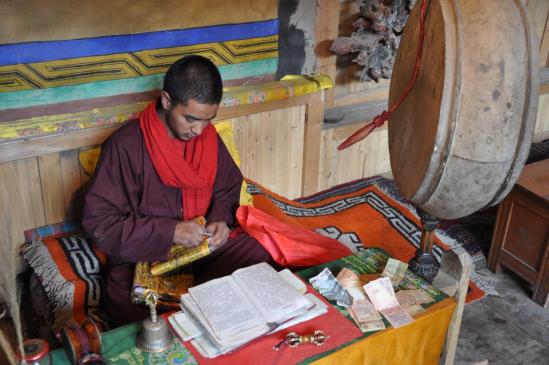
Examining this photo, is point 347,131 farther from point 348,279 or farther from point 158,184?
point 348,279

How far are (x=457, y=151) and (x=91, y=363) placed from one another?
1285 mm

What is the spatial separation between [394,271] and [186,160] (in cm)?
102

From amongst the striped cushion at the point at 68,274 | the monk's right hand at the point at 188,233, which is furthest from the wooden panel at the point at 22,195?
the monk's right hand at the point at 188,233

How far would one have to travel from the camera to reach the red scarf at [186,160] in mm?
2359

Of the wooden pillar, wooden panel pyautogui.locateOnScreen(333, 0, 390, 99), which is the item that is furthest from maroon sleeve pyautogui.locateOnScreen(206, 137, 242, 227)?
wooden panel pyautogui.locateOnScreen(333, 0, 390, 99)

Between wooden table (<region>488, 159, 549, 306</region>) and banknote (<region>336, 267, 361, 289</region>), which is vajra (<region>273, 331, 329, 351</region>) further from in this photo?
wooden table (<region>488, 159, 549, 306</region>)

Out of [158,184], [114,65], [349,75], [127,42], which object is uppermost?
[127,42]

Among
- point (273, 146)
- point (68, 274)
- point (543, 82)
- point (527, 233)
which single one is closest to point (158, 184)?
point (68, 274)

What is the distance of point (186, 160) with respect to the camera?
8.13 ft

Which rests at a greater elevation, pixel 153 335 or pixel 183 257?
pixel 153 335

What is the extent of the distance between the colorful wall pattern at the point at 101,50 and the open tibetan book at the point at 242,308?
54.0 inches

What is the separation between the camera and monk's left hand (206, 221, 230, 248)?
242 cm

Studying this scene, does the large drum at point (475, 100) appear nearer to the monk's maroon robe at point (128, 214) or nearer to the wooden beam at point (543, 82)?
the monk's maroon robe at point (128, 214)

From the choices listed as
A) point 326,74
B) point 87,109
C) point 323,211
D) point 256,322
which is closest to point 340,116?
point 326,74
